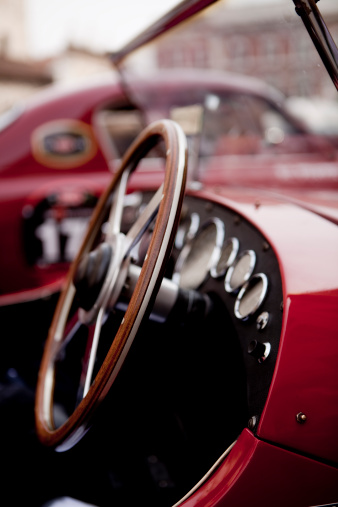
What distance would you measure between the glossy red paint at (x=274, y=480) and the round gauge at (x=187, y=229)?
77 centimetres

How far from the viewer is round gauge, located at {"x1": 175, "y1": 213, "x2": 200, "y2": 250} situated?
152 cm

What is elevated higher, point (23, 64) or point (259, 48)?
point (23, 64)

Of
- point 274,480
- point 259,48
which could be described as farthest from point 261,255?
point 259,48

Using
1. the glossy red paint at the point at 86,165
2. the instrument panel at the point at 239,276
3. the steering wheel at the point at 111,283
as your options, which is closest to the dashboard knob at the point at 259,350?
the instrument panel at the point at 239,276

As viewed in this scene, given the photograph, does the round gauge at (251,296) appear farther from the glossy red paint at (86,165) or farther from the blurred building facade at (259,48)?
the glossy red paint at (86,165)

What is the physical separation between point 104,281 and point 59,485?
620 mm

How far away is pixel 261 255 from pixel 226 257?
16cm

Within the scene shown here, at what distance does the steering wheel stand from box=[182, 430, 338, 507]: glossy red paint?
0.89 feet

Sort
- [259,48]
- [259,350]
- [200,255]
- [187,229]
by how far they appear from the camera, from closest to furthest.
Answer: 1. [259,350]
2. [200,255]
3. [187,229]
4. [259,48]

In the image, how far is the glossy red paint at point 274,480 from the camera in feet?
2.76

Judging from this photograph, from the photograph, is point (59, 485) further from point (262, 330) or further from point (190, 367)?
point (262, 330)

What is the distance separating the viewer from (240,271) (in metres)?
1.17

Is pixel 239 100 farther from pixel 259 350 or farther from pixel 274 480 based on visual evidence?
pixel 274 480

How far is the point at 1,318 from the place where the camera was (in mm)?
2289
